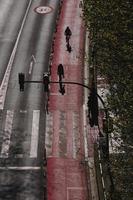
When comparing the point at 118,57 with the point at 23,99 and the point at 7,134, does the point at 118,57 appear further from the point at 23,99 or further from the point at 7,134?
the point at 23,99

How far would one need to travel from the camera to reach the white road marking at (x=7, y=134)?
4550 cm

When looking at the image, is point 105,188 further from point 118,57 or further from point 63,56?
point 63,56

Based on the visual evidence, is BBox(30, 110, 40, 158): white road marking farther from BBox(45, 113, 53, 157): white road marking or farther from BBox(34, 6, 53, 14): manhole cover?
BBox(34, 6, 53, 14): manhole cover

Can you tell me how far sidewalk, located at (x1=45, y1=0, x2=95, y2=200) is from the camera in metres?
42.2

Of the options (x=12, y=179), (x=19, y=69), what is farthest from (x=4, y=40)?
(x=12, y=179)

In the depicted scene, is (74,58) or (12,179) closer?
(12,179)

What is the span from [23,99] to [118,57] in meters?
16.0

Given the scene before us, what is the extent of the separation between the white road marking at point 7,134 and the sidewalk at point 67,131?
12.5 ft

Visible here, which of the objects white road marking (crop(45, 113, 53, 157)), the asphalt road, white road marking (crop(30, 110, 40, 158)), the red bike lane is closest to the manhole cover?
the asphalt road

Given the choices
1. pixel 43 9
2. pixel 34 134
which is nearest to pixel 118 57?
pixel 34 134

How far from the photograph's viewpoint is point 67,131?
4900 cm

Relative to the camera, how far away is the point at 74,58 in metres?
60.5

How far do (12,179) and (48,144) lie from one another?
6.21 meters

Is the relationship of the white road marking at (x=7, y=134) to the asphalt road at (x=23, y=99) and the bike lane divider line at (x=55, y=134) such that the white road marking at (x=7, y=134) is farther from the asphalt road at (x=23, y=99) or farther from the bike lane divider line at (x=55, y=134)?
the bike lane divider line at (x=55, y=134)
